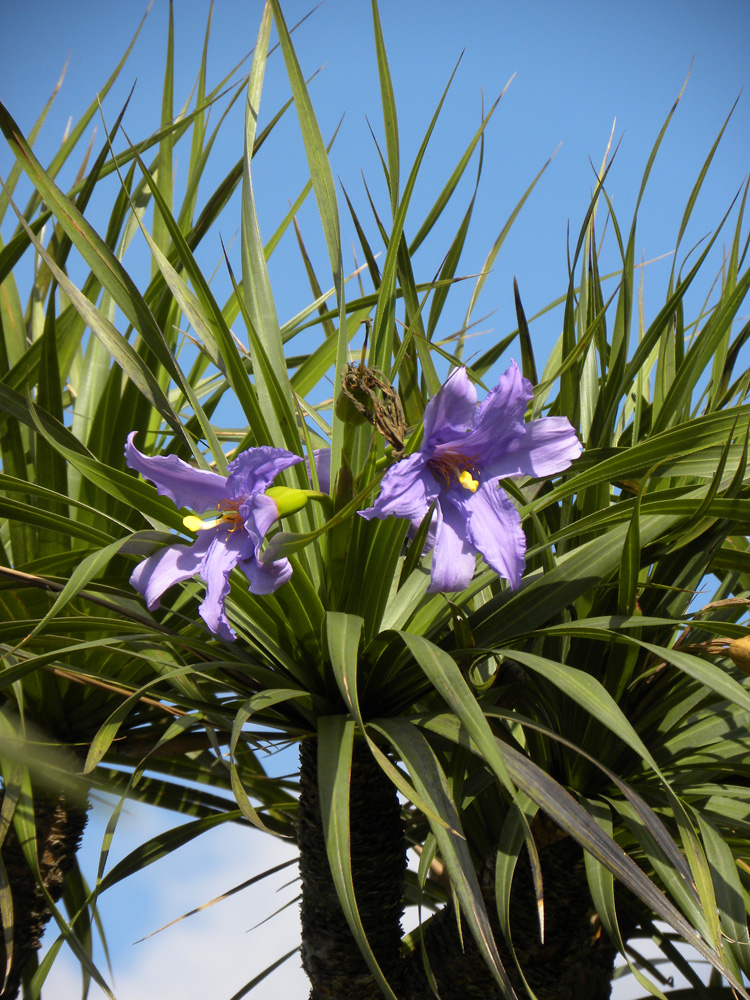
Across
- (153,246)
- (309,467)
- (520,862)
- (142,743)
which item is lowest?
(520,862)

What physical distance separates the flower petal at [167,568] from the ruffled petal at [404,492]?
217 millimetres

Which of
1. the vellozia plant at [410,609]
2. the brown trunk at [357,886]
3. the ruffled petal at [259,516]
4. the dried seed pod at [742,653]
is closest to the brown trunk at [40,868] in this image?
the vellozia plant at [410,609]

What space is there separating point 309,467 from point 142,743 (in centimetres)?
69

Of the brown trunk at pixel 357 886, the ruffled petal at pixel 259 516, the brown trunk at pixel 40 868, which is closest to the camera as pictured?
the ruffled petal at pixel 259 516

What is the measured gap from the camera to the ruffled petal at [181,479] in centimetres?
90

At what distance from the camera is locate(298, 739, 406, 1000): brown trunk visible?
3.52 ft

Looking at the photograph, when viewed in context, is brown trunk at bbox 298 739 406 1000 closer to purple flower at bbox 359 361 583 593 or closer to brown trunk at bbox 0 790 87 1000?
purple flower at bbox 359 361 583 593

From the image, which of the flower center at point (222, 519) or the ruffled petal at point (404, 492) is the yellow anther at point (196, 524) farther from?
the ruffled petal at point (404, 492)

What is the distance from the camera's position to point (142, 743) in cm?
146

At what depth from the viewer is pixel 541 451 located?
0.90 meters

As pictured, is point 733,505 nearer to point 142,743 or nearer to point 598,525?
point 598,525

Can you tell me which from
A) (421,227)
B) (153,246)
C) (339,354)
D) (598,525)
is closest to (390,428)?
(339,354)

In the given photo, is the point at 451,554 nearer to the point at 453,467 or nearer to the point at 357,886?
the point at 453,467

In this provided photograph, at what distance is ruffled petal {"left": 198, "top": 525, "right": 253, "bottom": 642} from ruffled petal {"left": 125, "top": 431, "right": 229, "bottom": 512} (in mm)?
45
